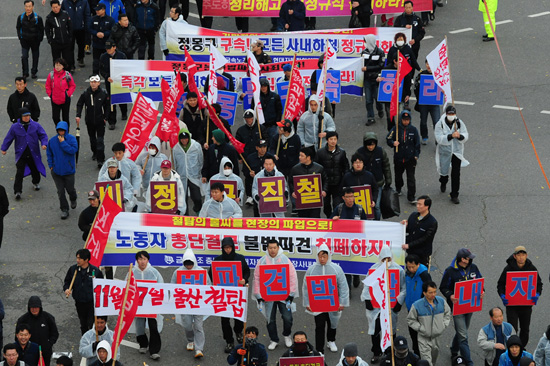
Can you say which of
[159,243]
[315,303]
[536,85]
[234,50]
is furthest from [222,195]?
[536,85]

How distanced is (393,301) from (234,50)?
9.21 metres

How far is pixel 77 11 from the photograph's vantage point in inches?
1001

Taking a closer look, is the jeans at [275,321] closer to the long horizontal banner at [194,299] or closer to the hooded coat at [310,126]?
the long horizontal banner at [194,299]

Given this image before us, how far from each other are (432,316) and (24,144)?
866 cm

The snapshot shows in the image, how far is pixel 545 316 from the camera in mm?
17062

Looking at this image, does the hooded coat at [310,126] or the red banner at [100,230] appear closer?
the red banner at [100,230]

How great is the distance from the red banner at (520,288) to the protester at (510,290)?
42 mm

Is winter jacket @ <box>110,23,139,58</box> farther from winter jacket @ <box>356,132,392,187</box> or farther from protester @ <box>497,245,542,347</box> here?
protester @ <box>497,245,542,347</box>

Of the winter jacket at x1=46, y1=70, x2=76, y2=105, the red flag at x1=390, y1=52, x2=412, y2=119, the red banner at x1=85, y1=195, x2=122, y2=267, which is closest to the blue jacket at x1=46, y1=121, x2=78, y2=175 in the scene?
the winter jacket at x1=46, y1=70, x2=76, y2=105

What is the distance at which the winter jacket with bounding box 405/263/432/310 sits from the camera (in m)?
15.9

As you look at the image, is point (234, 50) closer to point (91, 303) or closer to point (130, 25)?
point (130, 25)

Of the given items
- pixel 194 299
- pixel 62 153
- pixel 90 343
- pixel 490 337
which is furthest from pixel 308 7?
pixel 90 343

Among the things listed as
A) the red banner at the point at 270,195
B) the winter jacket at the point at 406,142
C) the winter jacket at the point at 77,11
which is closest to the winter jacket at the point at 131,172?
the red banner at the point at 270,195

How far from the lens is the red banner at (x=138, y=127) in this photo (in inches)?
762
